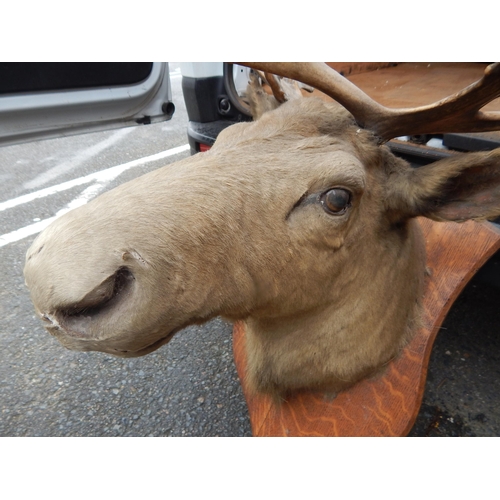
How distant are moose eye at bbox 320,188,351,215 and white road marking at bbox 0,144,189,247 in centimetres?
338

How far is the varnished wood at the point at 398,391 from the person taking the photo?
1.73m

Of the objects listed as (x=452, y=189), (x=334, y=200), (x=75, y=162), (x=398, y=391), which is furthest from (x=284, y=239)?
(x=75, y=162)

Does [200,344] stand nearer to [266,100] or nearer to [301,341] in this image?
[301,341]

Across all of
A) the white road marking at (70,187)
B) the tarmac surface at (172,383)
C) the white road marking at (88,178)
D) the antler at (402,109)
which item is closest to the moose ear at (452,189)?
the antler at (402,109)

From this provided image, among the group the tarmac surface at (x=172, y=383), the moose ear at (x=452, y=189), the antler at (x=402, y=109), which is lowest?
the tarmac surface at (x=172, y=383)

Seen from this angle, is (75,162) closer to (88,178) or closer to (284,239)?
(88,178)

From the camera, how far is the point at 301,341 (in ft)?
5.64

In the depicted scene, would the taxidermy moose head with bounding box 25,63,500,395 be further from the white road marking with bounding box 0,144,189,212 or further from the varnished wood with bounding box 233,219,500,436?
the white road marking with bounding box 0,144,189,212

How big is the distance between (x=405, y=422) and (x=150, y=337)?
105 cm

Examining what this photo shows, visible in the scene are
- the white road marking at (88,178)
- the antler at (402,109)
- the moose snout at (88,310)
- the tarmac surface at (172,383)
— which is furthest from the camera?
the white road marking at (88,178)

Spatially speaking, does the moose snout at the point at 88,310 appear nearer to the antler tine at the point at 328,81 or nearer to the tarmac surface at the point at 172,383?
the antler tine at the point at 328,81

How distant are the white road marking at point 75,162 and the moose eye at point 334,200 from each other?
4708mm

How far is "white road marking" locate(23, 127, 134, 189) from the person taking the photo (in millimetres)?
5398

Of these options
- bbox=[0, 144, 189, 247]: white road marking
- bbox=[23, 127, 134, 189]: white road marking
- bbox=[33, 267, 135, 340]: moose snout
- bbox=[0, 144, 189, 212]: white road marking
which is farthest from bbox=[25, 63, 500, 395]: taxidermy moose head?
bbox=[23, 127, 134, 189]: white road marking
